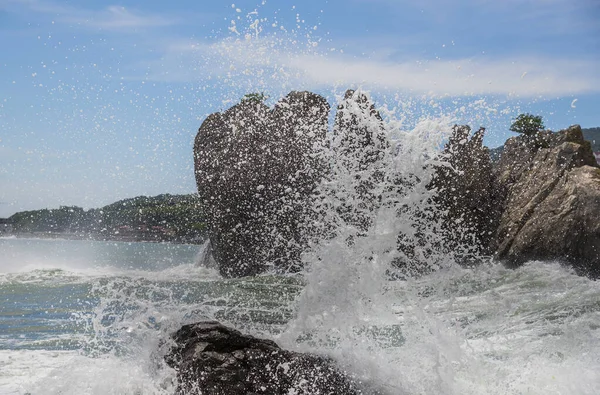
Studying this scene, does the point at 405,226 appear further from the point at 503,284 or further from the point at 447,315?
the point at 503,284

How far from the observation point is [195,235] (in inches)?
2248

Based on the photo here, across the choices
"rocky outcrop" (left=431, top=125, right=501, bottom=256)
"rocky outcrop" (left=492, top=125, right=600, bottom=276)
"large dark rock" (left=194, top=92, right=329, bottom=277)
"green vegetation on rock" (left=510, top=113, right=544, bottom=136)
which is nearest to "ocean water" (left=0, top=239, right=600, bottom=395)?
"rocky outcrop" (left=492, top=125, right=600, bottom=276)

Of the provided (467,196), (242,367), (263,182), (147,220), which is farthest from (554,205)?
(147,220)

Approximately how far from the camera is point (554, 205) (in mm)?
17781

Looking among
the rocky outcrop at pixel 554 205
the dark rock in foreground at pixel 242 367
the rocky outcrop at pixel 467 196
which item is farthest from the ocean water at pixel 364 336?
the rocky outcrop at pixel 467 196

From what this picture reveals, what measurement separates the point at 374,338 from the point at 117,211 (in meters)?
57.9

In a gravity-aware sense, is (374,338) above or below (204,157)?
below

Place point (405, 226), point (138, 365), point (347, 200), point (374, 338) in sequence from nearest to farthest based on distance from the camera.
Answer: point (138, 365) < point (405, 226) < point (374, 338) < point (347, 200)

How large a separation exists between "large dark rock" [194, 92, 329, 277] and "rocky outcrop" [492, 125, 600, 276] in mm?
6148

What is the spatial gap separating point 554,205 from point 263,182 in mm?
8398

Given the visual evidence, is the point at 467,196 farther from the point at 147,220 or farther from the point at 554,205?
the point at 147,220

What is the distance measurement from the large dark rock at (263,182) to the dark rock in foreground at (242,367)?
12190 mm

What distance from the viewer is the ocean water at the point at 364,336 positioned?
21.7ft

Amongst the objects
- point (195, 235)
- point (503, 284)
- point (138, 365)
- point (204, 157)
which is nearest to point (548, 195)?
point (503, 284)
